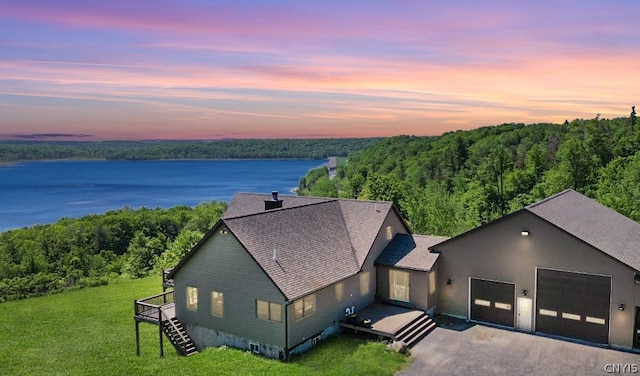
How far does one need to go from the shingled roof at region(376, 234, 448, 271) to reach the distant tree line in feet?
83.9

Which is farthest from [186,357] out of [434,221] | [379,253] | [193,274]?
[434,221]

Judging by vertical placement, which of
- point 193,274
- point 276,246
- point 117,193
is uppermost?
point 276,246

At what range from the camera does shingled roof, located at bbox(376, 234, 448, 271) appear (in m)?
21.2

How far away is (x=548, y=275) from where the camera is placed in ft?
62.6

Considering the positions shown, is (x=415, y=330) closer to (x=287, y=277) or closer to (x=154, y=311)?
(x=287, y=277)

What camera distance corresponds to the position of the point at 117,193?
15400cm

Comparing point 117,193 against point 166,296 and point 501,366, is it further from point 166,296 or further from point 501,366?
point 501,366

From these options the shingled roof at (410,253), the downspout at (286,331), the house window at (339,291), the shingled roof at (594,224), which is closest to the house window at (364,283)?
the shingled roof at (410,253)

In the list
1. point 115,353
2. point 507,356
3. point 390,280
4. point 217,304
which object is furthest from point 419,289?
point 115,353

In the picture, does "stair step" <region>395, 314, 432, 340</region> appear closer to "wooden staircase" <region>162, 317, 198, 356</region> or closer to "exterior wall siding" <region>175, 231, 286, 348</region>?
"exterior wall siding" <region>175, 231, 286, 348</region>

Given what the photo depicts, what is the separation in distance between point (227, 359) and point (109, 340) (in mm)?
8273

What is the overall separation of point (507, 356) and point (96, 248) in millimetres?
67450

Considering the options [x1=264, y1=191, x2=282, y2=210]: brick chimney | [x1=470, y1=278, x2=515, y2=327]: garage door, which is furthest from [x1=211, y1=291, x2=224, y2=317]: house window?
[x1=470, y1=278, x2=515, y2=327]: garage door

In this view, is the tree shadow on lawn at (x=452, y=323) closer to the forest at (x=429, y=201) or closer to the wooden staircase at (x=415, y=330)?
the wooden staircase at (x=415, y=330)
